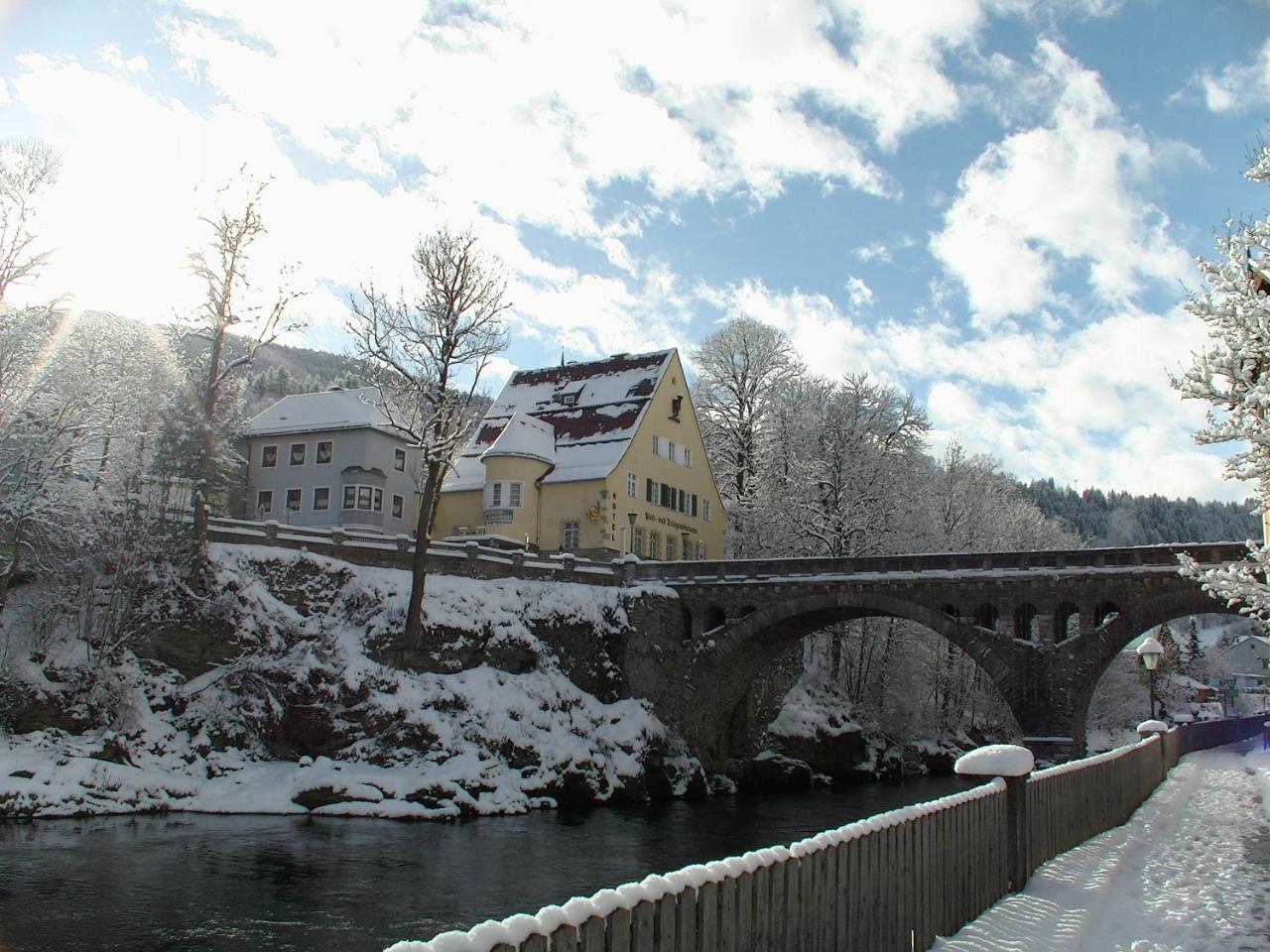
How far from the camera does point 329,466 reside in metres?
55.0

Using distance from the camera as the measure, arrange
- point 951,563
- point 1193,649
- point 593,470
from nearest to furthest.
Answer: point 951,563, point 593,470, point 1193,649

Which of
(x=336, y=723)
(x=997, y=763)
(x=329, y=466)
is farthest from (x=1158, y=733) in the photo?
(x=329, y=466)

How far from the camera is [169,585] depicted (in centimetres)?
3306

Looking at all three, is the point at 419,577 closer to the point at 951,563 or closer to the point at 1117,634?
the point at 951,563

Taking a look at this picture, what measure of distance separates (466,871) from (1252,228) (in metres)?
19.6

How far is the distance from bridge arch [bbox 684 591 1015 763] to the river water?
34.0 ft

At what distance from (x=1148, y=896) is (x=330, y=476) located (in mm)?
48052

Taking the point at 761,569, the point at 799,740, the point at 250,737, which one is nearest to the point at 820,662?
the point at 799,740

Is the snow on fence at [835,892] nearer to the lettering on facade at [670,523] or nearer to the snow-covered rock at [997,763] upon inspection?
the snow-covered rock at [997,763]

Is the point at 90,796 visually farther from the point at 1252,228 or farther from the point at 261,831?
the point at 1252,228

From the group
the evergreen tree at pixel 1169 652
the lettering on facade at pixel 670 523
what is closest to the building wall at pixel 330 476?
the lettering on facade at pixel 670 523

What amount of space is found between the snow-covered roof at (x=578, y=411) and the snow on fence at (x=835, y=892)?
122 ft

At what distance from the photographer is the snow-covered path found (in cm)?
1039

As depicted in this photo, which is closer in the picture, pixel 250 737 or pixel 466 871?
pixel 466 871
